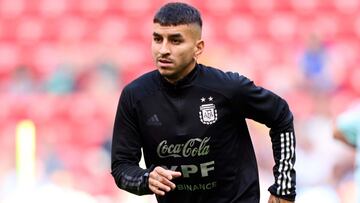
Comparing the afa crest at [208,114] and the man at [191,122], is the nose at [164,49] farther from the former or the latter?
the afa crest at [208,114]

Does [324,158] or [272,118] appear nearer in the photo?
[272,118]

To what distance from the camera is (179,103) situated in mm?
4211

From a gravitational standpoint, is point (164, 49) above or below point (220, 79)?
above

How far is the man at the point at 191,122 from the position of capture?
165 inches

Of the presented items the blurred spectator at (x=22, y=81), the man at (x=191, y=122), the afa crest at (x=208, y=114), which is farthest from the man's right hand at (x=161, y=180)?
the blurred spectator at (x=22, y=81)

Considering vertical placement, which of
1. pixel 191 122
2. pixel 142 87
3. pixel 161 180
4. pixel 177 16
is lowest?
pixel 161 180

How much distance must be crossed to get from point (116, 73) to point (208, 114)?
445 cm

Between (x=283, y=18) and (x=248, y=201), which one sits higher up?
(x=283, y=18)

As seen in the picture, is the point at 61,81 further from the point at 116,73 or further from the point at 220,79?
the point at 220,79

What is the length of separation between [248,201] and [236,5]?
15.8 ft

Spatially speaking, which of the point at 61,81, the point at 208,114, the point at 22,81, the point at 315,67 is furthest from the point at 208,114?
the point at 22,81

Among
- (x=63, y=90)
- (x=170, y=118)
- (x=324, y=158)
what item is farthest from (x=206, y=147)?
(x=63, y=90)

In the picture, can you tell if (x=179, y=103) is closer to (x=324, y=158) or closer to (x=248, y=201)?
(x=248, y=201)

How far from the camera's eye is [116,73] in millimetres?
8594
